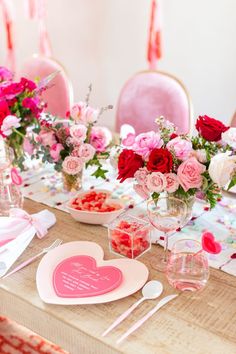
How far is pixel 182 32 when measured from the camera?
2.89 m

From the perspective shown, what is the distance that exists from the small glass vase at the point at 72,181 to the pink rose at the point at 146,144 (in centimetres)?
41

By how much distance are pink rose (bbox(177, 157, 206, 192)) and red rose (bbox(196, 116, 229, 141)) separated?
0.09 metres

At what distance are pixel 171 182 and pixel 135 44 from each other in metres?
2.05

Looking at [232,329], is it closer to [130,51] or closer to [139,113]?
[139,113]

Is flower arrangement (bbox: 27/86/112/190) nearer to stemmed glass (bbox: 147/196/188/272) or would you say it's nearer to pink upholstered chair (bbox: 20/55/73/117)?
stemmed glass (bbox: 147/196/188/272)

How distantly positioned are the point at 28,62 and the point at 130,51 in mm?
769

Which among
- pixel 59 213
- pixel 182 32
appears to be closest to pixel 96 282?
pixel 59 213

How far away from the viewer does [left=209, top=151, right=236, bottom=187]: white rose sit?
122cm

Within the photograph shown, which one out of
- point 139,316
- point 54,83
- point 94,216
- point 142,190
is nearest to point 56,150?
point 94,216

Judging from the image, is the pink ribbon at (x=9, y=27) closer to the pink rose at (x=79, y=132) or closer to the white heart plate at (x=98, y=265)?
the pink rose at (x=79, y=132)

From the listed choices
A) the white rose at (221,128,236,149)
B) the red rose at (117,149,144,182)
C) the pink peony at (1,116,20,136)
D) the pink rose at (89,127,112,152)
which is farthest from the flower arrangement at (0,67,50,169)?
the white rose at (221,128,236,149)

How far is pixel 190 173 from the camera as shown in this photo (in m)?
1.26

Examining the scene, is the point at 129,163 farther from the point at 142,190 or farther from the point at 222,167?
the point at 222,167

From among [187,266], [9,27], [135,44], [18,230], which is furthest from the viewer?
[9,27]
